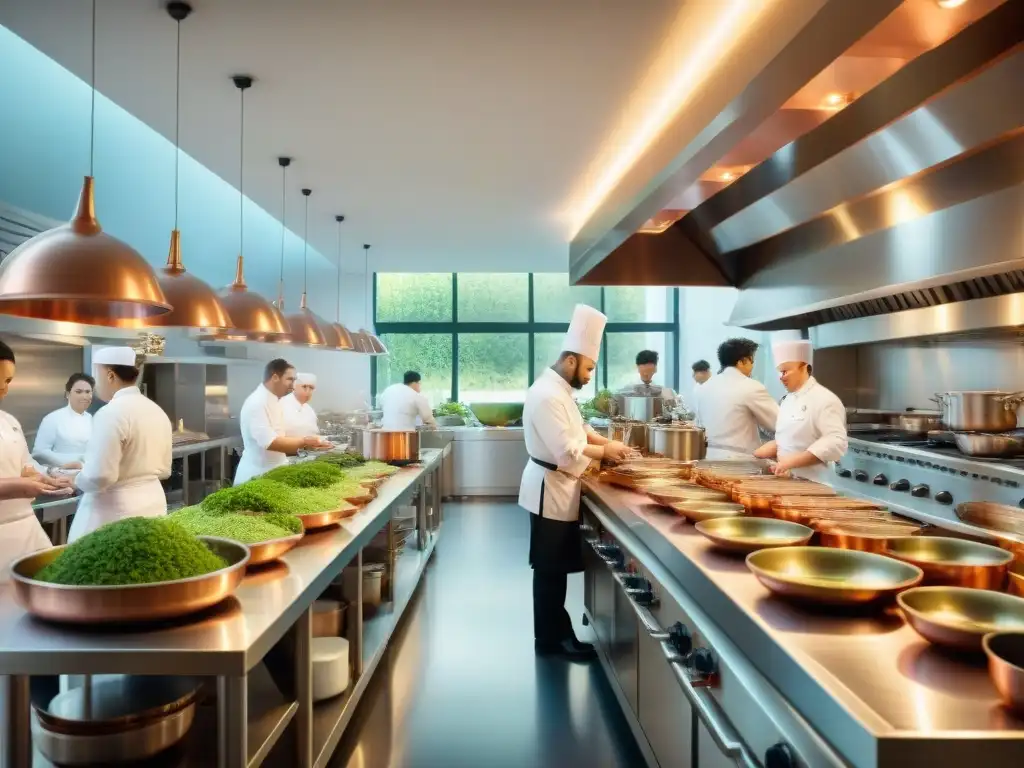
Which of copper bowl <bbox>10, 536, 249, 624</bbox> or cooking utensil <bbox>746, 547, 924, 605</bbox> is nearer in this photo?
cooking utensil <bbox>746, 547, 924, 605</bbox>

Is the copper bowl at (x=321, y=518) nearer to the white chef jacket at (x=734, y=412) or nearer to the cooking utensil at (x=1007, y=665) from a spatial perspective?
the cooking utensil at (x=1007, y=665)

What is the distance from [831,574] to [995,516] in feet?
2.28

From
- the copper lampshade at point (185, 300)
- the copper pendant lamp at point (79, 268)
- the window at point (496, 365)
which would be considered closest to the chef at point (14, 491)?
the copper lampshade at point (185, 300)

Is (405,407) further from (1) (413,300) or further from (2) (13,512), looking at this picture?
(2) (13,512)

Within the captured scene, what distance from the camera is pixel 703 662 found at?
5.48 feet

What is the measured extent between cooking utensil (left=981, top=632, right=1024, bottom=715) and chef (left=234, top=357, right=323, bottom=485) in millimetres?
4268

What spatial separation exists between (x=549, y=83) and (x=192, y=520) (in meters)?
2.34

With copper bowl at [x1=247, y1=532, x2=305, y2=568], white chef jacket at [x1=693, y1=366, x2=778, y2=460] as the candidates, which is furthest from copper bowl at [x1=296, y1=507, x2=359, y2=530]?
white chef jacket at [x1=693, y1=366, x2=778, y2=460]

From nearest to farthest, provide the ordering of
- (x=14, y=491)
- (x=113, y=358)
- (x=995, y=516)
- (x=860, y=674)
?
(x=860, y=674) < (x=995, y=516) < (x=14, y=491) < (x=113, y=358)

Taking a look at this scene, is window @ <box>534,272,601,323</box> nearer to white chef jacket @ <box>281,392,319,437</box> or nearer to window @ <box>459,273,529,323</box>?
window @ <box>459,273,529,323</box>

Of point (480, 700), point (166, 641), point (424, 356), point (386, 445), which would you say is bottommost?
point (480, 700)

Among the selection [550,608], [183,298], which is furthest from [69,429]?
[550,608]

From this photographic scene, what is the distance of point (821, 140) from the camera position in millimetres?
3594

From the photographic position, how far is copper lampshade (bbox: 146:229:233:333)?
265 centimetres
